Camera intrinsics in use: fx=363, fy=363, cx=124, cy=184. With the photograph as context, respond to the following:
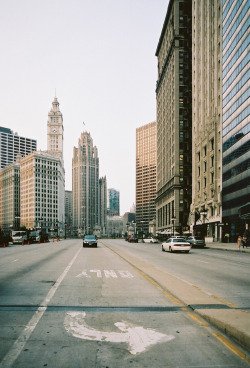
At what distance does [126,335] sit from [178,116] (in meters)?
103

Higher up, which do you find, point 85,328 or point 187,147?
point 187,147

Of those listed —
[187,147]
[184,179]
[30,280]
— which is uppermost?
[187,147]

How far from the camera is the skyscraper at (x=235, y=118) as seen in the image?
54.7 meters

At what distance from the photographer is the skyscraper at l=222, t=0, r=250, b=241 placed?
180 feet

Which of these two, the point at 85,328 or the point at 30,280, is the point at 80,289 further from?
the point at 85,328

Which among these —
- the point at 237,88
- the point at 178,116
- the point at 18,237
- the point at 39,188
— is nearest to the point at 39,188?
the point at 39,188

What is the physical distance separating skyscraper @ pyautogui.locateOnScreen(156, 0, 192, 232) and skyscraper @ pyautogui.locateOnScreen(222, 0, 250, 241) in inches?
1439

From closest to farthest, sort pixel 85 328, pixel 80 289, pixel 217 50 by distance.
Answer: pixel 85 328 < pixel 80 289 < pixel 217 50

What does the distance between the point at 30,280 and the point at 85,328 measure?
7.07m

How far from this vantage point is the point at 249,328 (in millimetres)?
6113

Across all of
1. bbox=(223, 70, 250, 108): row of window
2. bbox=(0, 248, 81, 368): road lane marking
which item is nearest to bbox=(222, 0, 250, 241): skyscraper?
bbox=(223, 70, 250, 108): row of window

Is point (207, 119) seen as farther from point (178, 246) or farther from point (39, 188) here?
point (39, 188)

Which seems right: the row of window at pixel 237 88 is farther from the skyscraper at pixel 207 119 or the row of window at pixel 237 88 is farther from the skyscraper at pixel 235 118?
the skyscraper at pixel 207 119

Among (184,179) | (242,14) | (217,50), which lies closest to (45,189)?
(184,179)
